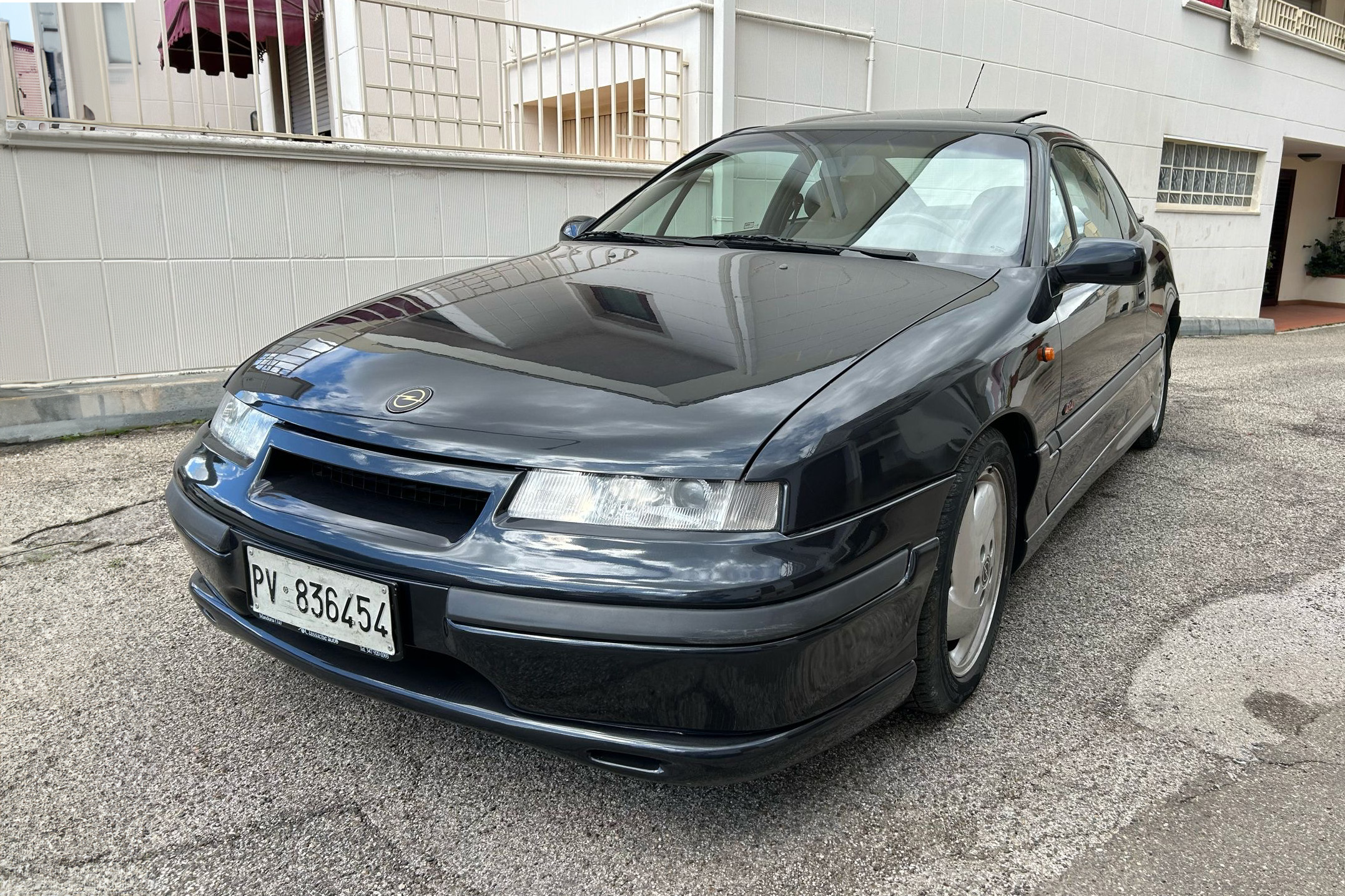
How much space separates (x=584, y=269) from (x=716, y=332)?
739mm

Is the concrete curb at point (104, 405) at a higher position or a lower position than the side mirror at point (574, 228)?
lower

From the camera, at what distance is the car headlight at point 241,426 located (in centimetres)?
200

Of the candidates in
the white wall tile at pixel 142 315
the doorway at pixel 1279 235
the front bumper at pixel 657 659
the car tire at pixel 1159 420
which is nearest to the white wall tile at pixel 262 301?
the white wall tile at pixel 142 315

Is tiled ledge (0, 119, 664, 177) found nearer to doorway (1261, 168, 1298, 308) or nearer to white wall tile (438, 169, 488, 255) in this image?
white wall tile (438, 169, 488, 255)

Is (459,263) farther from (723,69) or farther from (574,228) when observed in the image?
(574,228)

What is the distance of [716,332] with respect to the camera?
204cm

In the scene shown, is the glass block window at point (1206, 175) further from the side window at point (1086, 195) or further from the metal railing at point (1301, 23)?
the side window at point (1086, 195)

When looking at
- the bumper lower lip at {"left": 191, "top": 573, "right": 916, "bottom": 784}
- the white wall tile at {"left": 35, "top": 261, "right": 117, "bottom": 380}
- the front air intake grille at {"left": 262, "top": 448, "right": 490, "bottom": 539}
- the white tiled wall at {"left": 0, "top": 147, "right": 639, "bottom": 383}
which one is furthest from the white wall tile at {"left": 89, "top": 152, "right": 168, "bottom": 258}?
the bumper lower lip at {"left": 191, "top": 573, "right": 916, "bottom": 784}

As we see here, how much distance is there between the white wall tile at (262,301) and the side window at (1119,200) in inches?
151

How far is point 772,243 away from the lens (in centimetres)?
276

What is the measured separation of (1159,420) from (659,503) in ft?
13.0

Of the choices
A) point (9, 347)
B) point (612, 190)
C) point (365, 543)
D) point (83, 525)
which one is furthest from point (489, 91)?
point (365, 543)

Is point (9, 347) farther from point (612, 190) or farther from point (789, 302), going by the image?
point (789, 302)

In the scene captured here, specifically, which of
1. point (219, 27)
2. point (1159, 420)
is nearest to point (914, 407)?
point (1159, 420)
